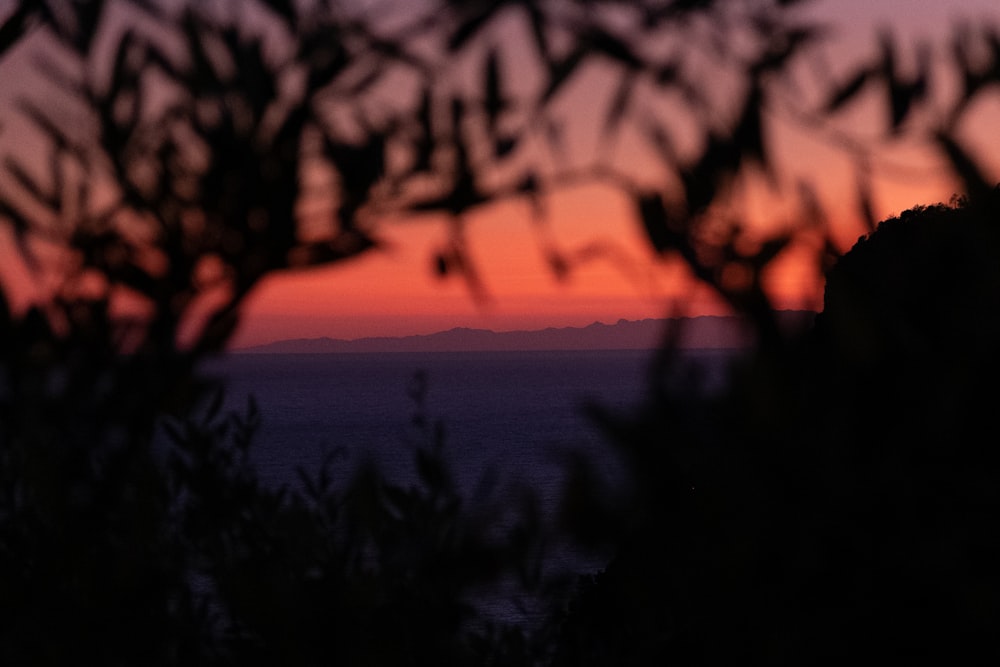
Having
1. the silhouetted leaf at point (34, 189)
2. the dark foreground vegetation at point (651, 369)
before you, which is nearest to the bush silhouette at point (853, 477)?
the dark foreground vegetation at point (651, 369)

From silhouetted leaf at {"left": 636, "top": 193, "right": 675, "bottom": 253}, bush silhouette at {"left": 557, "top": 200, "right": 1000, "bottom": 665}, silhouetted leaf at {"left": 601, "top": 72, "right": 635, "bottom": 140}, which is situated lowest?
bush silhouette at {"left": 557, "top": 200, "right": 1000, "bottom": 665}

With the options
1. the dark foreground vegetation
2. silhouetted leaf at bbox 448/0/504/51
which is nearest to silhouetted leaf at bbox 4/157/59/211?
the dark foreground vegetation

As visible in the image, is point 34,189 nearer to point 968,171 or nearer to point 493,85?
point 493,85

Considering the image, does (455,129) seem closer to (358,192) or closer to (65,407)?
(358,192)

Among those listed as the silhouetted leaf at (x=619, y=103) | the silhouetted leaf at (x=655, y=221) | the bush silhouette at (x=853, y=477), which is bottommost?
the bush silhouette at (x=853, y=477)

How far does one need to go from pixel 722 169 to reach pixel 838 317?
1.45 feet

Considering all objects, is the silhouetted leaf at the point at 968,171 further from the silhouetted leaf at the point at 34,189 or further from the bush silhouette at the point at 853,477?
the silhouetted leaf at the point at 34,189

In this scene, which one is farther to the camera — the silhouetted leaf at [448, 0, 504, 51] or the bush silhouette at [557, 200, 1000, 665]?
the silhouetted leaf at [448, 0, 504, 51]

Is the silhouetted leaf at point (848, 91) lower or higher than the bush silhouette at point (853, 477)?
higher

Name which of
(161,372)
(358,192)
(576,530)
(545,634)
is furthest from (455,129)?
(545,634)

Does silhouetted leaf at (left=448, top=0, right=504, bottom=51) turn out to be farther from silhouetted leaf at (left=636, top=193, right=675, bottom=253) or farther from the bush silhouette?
the bush silhouette

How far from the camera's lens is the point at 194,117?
2.51m

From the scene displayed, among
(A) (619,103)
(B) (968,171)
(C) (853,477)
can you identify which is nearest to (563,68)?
(A) (619,103)

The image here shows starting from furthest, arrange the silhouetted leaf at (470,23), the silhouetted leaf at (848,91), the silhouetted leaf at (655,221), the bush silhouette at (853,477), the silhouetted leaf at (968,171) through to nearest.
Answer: the silhouetted leaf at (848,91) → the silhouetted leaf at (470,23) → the silhouetted leaf at (655,221) → the bush silhouette at (853,477) → the silhouetted leaf at (968,171)
